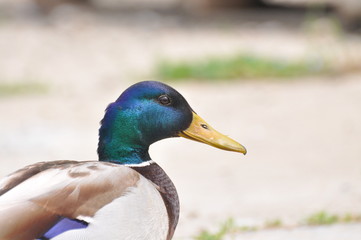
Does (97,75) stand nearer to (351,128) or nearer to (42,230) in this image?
(351,128)

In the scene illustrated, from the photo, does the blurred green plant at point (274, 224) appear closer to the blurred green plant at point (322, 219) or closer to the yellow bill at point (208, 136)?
the blurred green plant at point (322, 219)

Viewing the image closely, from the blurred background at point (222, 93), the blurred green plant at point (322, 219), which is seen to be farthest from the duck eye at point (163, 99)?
the blurred green plant at point (322, 219)

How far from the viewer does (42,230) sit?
2.90m

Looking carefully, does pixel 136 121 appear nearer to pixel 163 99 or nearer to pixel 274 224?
pixel 163 99

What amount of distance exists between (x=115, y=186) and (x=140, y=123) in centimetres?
45

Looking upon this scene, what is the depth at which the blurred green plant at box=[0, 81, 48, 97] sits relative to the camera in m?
7.65

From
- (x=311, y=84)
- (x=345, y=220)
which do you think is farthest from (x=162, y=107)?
(x=311, y=84)

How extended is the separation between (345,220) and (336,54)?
4.38m

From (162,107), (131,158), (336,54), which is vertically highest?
(336,54)

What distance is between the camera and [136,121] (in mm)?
3506

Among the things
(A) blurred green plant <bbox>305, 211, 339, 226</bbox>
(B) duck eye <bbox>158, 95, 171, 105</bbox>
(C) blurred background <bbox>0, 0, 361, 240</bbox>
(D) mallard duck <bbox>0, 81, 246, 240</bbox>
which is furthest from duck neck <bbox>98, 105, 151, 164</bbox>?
(A) blurred green plant <bbox>305, 211, 339, 226</bbox>

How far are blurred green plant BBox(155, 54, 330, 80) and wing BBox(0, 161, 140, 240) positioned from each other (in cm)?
469

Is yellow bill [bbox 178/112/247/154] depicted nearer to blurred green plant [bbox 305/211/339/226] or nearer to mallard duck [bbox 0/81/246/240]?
mallard duck [bbox 0/81/246/240]

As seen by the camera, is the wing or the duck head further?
the duck head
